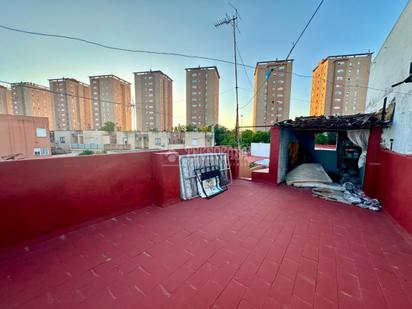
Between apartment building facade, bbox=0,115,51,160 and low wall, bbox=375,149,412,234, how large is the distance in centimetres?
2291

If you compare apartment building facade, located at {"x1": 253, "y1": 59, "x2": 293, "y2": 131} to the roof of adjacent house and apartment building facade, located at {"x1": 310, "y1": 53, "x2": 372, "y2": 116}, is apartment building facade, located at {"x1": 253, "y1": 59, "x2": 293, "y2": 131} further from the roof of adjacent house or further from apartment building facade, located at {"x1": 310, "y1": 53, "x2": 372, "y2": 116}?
the roof of adjacent house

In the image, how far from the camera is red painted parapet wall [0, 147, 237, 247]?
2.03 m

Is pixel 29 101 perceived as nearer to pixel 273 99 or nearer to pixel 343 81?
pixel 273 99

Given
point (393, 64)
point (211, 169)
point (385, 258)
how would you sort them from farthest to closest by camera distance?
point (393, 64) → point (211, 169) → point (385, 258)

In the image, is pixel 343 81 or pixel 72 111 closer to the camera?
pixel 343 81

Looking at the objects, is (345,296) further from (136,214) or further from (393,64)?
(393,64)

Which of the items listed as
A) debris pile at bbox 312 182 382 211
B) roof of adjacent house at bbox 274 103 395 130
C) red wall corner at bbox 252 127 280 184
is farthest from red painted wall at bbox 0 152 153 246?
debris pile at bbox 312 182 382 211

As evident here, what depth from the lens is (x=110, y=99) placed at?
1395 inches

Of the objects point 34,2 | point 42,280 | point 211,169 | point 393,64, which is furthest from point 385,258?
point 34,2

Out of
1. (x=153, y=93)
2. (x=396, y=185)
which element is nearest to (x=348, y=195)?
(x=396, y=185)

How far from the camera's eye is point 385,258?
Result: 2043 millimetres

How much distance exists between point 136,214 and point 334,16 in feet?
22.4

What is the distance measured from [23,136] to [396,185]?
25.4 m

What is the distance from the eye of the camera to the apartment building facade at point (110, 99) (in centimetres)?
3519
